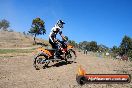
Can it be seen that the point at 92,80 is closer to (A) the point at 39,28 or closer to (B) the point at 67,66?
(B) the point at 67,66

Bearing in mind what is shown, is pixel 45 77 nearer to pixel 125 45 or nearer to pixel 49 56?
pixel 49 56

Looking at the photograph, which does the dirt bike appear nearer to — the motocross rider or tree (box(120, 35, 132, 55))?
the motocross rider

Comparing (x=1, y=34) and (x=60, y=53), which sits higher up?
(x=1, y=34)

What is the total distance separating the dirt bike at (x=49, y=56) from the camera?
709 inches

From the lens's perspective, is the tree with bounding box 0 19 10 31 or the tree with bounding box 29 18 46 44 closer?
the tree with bounding box 29 18 46 44

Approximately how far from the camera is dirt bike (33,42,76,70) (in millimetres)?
18000

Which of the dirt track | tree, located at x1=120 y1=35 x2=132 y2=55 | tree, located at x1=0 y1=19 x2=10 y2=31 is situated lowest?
the dirt track

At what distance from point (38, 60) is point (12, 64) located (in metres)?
2.90

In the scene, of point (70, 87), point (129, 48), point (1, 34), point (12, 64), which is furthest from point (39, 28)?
point (70, 87)

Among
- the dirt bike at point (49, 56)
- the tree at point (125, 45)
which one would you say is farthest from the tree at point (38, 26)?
the dirt bike at point (49, 56)

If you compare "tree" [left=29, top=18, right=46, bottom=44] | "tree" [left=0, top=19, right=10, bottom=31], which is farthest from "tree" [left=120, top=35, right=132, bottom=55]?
"tree" [left=0, top=19, right=10, bottom=31]

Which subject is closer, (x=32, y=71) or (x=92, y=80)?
(x=92, y=80)

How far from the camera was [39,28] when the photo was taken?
10488 cm

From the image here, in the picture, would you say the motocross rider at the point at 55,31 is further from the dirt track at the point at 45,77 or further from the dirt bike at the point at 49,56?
the dirt track at the point at 45,77
